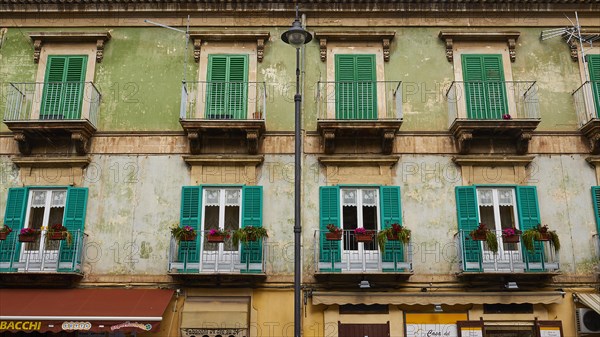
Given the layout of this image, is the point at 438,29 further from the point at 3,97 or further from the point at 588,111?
the point at 3,97

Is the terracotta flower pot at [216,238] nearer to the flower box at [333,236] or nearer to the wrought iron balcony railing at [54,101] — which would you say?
the flower box at [333,236]

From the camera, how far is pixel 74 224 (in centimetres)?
1538

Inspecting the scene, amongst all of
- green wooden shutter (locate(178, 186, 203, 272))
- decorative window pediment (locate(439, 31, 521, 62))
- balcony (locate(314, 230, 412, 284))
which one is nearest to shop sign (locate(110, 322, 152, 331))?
green wooden shutter (locate(178, 186, 203, 272))

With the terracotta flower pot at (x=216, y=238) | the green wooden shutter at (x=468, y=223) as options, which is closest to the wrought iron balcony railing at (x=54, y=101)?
the terracotta flower pot at (x=216, y=238)

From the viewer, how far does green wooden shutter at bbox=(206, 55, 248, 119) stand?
1628 cm

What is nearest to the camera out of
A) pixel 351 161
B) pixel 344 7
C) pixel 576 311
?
pixel 576 311

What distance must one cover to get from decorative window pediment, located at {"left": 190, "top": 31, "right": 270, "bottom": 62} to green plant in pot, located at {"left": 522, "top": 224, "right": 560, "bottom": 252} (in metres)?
8.77

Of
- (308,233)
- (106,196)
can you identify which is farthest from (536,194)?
(106,196)

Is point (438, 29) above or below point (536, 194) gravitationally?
above

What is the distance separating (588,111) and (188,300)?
39.5 ft

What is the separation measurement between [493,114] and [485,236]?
3791mm

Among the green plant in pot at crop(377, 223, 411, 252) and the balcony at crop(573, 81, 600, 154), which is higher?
the balcony at crop(573, 81, 600, 154)

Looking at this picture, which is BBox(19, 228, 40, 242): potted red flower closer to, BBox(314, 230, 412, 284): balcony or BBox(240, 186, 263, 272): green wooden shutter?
BBox(240, 186, 263, 272): green wooden shutter

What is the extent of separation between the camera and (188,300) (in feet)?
48.6
